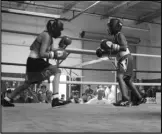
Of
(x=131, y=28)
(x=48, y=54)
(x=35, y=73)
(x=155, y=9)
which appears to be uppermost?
(x=155, y=9)

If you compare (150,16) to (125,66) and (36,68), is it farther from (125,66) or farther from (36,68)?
(36,68)

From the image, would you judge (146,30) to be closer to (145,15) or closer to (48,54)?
(145,15)

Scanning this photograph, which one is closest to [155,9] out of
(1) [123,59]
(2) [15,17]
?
(2) [15,17]

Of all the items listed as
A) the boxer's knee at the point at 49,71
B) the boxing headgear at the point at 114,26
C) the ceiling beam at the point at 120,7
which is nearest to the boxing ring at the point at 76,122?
the boxer's knee at the point at 49,71

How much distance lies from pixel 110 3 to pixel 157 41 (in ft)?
5.67

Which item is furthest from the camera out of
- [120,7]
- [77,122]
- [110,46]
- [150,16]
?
[150,16]

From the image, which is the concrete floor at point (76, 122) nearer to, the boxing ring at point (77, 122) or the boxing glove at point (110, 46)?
the boxing ring at point (77, 122)

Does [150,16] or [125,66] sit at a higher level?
[150,16]

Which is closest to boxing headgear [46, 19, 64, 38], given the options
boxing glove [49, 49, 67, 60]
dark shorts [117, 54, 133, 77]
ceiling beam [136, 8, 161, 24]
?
boxing glove [49, 49, 67, 60]

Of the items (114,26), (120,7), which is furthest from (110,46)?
(120,7)

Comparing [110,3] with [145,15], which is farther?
[145,15]

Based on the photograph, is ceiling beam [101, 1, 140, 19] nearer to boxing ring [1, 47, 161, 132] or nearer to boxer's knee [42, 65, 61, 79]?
boxer's knee [42, 65, 61, 79]

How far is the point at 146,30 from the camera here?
6.82 m

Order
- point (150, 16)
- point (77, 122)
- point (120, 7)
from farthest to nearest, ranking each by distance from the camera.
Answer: point (150, 16)
point (120, 7)
point (77, 122)
